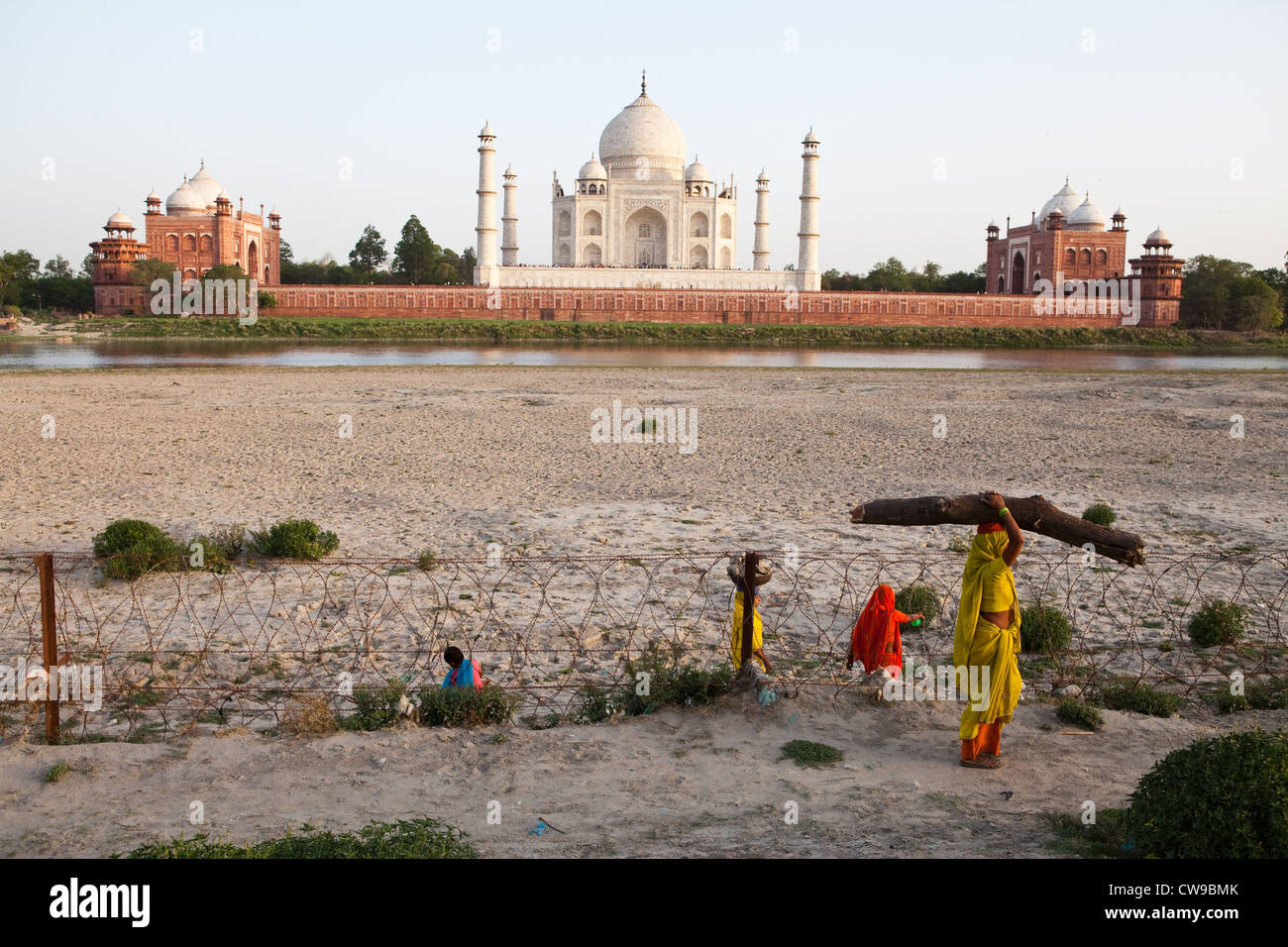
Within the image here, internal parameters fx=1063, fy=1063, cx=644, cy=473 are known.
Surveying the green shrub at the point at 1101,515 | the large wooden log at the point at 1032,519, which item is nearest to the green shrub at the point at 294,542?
the large wooden log at the point at 1032,519

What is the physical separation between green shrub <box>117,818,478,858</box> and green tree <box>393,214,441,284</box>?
4894 cm

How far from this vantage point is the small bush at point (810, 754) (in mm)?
3736

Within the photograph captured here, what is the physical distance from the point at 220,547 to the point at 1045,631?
4.64m

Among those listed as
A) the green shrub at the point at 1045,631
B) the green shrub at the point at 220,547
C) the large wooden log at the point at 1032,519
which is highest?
the large wooden log at the point at 1032,519

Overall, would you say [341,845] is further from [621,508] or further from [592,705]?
[621,508]

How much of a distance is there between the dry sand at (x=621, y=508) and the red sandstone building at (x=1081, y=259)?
89.6ft

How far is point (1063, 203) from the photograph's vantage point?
50.2m

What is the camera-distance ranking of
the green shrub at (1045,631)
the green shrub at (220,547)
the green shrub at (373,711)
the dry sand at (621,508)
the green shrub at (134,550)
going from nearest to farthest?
the dry sand at (621,508) → the green shrub at (373,711) → the green shrub at (1045,631) → the green shrub at (134,550) → the green shrub at (220,547)

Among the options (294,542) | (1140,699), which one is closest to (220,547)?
(294,542)

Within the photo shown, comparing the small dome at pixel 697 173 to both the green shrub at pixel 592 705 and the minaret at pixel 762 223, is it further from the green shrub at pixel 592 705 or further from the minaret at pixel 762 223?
the green shrub at pixel 592 705

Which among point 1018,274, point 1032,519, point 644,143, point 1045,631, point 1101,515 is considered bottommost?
point 1045,631

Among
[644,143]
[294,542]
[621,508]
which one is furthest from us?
[644,143]

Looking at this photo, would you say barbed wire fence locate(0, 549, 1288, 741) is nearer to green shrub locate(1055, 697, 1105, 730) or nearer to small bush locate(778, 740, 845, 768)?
green shrub locate(1055, 697, 1105, 730)

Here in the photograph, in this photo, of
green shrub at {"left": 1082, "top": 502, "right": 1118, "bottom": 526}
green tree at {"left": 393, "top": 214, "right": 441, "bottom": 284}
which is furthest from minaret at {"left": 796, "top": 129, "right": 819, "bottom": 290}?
green shrub at {"left": 1082, "top": 502, "right": 1118, "bottom": 526}
